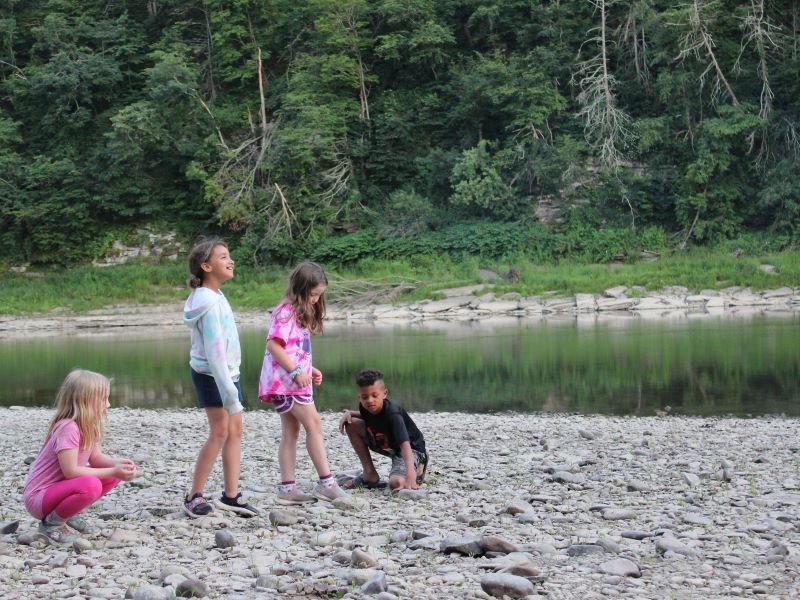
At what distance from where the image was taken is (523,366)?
1922 cm

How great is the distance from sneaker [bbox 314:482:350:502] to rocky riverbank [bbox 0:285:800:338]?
2510cm

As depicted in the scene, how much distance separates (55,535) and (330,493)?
197cm

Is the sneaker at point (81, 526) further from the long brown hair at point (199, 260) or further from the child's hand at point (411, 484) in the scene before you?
the child's hand at point (411, 484)

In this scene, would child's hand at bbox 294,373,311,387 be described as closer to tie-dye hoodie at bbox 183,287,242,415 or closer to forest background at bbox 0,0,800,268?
tie-dye hoodie at bbox 183,287,242,415

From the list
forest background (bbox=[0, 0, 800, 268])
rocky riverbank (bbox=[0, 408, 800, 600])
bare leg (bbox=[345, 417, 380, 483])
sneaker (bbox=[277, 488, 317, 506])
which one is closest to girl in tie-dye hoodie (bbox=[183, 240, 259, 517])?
rocky riverbank (bbox=[0, 408, 800, 600])

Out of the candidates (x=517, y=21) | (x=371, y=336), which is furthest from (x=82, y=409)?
(x=517, y=21)

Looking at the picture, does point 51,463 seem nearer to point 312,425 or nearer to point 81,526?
point 81,526

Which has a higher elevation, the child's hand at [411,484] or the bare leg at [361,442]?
the bare leg at [361,442]

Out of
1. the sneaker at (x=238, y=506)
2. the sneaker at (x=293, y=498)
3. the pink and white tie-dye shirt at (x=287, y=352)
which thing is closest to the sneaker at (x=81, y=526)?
the sneaker at (x=238, y=506)

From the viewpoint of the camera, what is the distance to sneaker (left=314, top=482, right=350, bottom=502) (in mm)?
6949

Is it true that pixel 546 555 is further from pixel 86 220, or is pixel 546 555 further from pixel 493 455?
pixel 86 220

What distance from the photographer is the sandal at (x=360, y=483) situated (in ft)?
24.6

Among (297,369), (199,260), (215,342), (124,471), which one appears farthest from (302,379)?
(124,471)

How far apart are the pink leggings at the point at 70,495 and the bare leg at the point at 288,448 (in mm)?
1534
